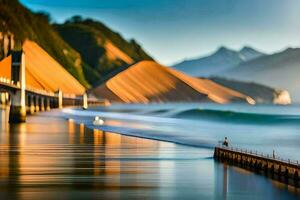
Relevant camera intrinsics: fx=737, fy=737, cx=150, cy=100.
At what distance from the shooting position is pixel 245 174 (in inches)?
1137

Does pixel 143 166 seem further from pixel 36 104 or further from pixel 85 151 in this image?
pixel 36 104

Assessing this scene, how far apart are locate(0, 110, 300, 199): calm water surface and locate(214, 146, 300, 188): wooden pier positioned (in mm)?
636

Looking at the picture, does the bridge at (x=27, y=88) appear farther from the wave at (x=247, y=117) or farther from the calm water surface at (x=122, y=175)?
the calm water surface at (x=122, y=175)

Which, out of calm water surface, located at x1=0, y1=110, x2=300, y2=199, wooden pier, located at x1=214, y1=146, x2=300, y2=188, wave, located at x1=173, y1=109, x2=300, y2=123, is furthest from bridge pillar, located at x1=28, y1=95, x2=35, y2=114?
wooden pier, located at x1=214, y1=146, x2=300, y2=188

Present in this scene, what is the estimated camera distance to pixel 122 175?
2795cm

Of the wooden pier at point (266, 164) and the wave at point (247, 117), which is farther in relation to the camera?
the wave at point (247, 117)

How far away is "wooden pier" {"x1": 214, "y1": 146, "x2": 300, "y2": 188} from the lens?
26984mm

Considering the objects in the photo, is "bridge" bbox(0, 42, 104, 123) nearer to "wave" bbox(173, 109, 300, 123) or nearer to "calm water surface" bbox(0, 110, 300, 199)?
"wave" bbox(173, 109, 300, 123)

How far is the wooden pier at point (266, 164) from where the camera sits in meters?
27.0

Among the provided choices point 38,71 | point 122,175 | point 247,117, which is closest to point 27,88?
point 247,117

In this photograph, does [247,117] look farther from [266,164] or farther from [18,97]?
[266,164]

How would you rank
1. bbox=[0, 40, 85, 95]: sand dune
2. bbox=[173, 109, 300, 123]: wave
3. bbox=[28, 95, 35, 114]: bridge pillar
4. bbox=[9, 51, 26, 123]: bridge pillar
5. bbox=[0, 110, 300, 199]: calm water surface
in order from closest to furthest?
bbox=[0, 110, 300, 199]: calm water surface, bbox=[9, 51, 26, 123]: bridge pillar, bbox=[173, 109, 300, 123]: wave, bbox=[28, 95, 35, 114]: bridge pillar, bbox=[0, 40, 85, 95]: sand dune

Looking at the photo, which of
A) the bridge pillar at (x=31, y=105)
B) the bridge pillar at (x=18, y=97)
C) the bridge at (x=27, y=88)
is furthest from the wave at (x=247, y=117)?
the bridge pillar at (x=18, y=97)

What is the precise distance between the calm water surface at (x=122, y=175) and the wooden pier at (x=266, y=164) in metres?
0.64
